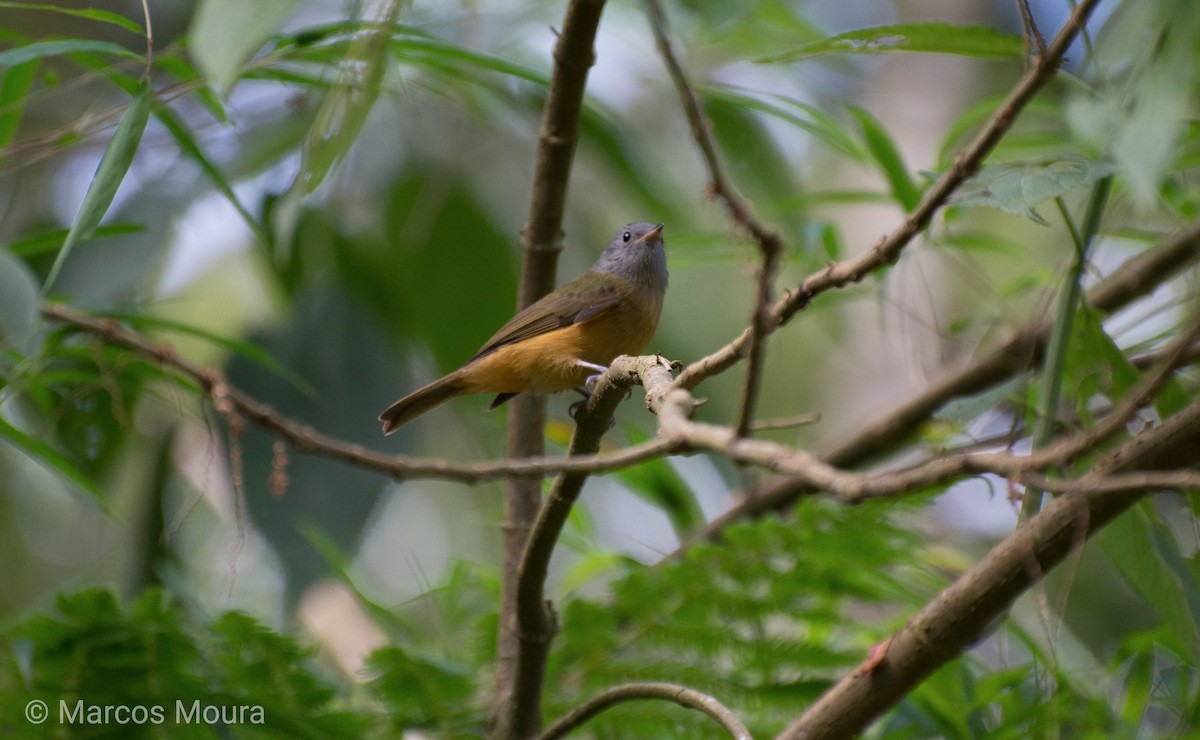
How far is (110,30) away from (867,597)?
220 inches

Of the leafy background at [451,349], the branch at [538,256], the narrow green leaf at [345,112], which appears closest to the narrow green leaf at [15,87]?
the leafy background at [451,349]

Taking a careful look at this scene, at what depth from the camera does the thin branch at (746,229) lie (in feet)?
4.44

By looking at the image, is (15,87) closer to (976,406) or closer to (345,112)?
(345,112)

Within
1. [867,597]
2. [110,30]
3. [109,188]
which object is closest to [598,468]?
[109,188]

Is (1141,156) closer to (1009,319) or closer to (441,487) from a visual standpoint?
(1009,319)

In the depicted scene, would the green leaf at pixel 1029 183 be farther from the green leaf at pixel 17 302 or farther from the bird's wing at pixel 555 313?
the green leaf at pixel 17 302

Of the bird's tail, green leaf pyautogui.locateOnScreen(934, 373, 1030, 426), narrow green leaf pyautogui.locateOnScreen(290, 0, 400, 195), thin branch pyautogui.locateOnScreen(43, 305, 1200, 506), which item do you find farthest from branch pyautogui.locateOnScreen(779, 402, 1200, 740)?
the bird's tail

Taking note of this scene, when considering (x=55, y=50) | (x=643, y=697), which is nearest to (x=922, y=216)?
(x=643, y=697)

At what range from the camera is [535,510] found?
3439 mm

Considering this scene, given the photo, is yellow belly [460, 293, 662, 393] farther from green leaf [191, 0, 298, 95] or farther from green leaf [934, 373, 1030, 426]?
green leaf [191, 0, 298, 95]

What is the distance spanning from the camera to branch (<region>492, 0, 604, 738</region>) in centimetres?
271

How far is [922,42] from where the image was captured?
2.42 m

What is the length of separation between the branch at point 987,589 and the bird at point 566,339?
53.9 inches

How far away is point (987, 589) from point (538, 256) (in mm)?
1539
